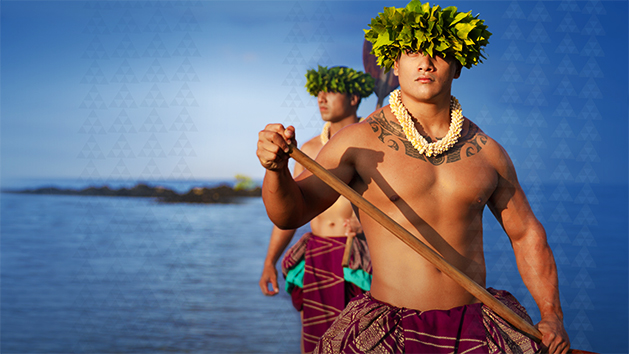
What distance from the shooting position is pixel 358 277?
128 inches

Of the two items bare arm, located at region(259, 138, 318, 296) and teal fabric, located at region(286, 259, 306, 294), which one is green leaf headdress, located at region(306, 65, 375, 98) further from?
teal fabric, located at region(286, 259, 306, 294)

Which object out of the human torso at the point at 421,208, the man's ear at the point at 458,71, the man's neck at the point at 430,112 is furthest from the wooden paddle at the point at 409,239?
the man's ear at the point at 458,71

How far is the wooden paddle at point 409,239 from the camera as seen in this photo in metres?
1.49

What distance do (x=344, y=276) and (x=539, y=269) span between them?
5.35 feet

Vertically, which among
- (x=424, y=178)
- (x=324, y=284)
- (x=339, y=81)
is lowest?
(x=324, y=284)

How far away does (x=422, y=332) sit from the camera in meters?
1.56

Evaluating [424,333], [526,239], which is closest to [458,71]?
[526,239]

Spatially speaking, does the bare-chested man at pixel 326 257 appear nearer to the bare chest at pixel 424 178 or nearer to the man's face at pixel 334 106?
the man's face at pixel 334 106

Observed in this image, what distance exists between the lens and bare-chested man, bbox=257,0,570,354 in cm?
159

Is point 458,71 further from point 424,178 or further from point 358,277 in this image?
point 358,277

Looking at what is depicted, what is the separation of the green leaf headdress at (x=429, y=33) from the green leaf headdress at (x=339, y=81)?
1.84m

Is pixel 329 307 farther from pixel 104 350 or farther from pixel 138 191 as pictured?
pixel 104 350

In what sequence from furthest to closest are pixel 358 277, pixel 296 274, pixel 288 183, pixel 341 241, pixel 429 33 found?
pixel 296 274 < pixel 341 241 < pixel 358 277 < pixel 429 33 < pixel 288 183

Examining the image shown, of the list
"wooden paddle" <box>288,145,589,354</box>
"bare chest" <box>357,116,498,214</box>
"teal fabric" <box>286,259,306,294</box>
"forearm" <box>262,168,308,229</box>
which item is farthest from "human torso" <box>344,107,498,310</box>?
"teal fabric" <box>286,259,306,294</box>
